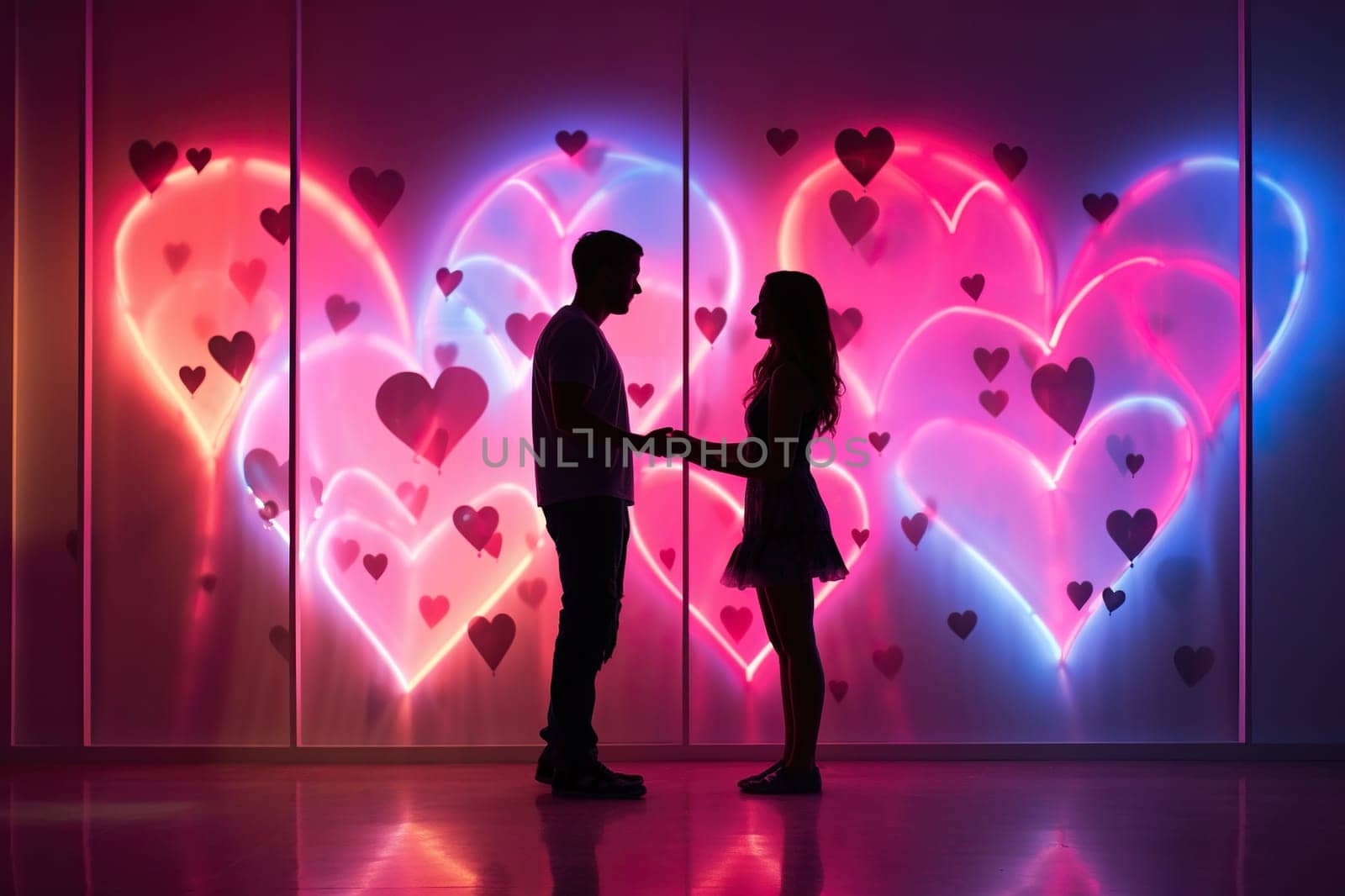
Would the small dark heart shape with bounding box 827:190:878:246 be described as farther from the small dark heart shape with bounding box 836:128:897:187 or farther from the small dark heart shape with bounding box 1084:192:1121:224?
the small dark heart shape with bounding box 1084:192:1121:224

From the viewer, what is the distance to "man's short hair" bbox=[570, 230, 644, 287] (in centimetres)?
337

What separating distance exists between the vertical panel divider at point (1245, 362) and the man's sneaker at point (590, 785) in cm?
211

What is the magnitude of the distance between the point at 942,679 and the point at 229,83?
122 inches

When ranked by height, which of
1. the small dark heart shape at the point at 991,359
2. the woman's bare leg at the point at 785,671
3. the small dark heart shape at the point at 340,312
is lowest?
the woman's bare leg at the point at 785,671

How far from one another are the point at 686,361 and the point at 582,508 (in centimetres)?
92

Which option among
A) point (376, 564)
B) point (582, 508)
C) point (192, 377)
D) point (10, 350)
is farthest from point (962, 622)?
point (10, 350)

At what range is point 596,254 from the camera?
3367 mm

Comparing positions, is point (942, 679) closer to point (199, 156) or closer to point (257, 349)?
point (257, 349)

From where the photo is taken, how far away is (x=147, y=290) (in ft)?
13.1

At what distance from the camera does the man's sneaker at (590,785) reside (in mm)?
3268

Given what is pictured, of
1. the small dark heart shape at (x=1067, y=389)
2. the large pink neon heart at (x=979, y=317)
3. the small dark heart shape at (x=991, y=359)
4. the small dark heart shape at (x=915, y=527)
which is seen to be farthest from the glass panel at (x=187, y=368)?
the small dark heart shape at (x=1067, y=389)

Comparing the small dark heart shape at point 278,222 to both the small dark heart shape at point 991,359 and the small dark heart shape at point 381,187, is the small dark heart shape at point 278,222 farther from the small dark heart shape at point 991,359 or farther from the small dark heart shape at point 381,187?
the small dark heart shape at point 991,359

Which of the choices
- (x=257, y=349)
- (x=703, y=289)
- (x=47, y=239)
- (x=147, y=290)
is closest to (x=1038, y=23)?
(x=703, y=289)

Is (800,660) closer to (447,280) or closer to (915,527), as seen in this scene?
(915,527)
